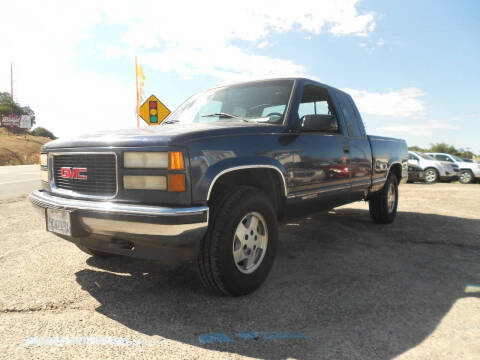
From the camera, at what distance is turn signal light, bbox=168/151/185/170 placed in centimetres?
224

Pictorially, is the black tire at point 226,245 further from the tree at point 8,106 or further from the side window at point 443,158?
the tree at point 8,106

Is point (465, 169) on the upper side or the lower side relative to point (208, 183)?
lower

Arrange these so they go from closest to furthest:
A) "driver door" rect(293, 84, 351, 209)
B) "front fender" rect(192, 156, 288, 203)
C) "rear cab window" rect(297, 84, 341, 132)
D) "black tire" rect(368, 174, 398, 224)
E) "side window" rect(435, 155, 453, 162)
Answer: "front fender" rect(192, 156, 288, 203), "driver door" rect(293, 84, 351, 209), "rear cab window" rect(297, 84, 341, 132), "black tire" rect(368, 174, 398, 224), "side window" rect(435, 155, 453, 162)

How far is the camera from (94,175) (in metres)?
2.57

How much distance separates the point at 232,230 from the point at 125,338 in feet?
3.13

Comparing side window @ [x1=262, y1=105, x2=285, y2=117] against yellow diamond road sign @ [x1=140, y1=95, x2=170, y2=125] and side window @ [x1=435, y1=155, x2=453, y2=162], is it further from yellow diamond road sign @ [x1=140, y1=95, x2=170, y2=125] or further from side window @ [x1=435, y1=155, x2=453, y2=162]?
side window @ [x1=435, y1=155, x2=453, y2=162]

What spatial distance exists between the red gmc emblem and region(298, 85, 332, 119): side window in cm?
198

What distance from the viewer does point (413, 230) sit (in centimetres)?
516

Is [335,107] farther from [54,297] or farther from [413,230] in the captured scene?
[54,297]

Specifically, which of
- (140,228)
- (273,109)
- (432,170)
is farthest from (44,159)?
(432,170)

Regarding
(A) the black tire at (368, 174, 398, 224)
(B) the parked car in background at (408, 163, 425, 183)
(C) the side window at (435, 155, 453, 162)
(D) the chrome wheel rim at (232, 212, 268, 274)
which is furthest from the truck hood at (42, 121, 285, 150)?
(C) the side window at (435, 155, 453, 162)

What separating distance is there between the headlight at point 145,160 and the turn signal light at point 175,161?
3cm

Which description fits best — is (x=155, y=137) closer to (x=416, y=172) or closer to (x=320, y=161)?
(x=320, y=161)

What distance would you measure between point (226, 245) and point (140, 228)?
0.61 metres
